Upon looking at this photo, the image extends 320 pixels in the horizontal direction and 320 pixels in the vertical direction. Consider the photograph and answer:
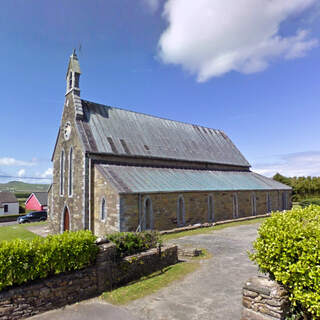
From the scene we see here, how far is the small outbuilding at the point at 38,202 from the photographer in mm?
55156

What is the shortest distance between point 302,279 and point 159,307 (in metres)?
4.39

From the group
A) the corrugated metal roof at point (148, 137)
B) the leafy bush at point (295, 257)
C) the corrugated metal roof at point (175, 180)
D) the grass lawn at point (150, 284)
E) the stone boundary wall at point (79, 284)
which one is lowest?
the grass lawn at point (150, 284)

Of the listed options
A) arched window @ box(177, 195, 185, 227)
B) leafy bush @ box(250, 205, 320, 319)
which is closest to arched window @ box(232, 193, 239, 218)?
arched window @ box(177, 195, 185, 227)

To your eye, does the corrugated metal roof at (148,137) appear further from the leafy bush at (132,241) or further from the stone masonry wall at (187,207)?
the leafy bush at (132,241)

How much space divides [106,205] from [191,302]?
484 inches

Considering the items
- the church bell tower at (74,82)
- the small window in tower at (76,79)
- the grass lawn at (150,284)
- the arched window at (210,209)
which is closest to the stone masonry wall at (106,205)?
the church bell tower at (74,82)

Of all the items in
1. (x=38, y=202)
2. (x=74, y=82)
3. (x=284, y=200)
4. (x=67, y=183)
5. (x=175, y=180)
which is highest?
(x=74, y=82)

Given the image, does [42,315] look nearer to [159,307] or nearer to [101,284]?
[101,284]

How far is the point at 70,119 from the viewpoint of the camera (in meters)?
23.6

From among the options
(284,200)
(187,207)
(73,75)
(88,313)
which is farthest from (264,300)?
(284,200)

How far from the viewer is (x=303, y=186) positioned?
149 ft

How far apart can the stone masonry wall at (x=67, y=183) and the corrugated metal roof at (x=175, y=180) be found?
2529mm

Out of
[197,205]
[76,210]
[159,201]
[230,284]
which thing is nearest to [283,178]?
[197,205]

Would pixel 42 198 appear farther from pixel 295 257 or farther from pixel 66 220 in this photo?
pixel 295 257
